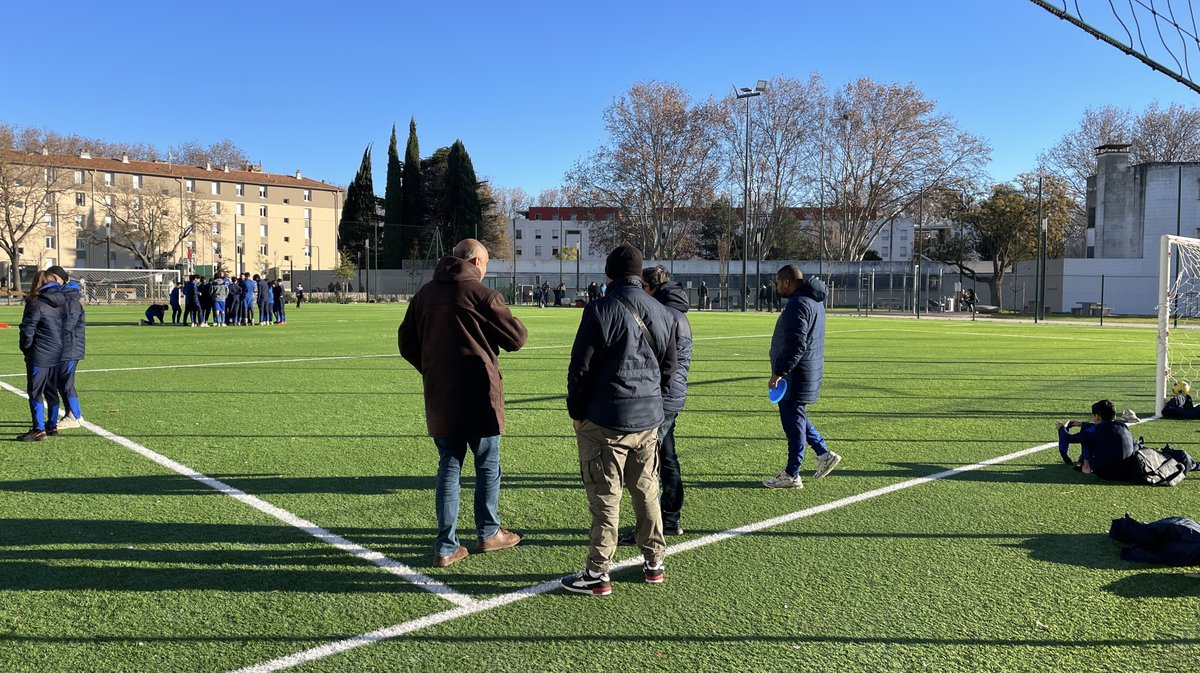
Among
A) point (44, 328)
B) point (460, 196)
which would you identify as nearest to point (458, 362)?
point (44, 328)

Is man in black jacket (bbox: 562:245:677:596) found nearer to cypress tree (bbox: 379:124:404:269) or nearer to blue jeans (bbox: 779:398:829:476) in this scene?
blue jeans (bbox: 779:398:829:476)

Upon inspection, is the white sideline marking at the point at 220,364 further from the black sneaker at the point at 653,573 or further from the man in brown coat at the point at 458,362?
the black sneaker at the point at 653,573

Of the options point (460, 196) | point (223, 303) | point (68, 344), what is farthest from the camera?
point (460, 196)

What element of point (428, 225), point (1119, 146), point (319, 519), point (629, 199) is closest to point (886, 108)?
point (1119, 146)

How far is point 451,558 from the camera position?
4625 millimetres

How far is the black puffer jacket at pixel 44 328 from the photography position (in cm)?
784

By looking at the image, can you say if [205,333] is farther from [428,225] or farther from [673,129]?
[428,225]

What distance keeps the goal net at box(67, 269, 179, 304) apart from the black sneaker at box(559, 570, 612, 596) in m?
50.4

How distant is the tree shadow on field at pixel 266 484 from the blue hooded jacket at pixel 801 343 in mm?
1837

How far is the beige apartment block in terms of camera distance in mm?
74062

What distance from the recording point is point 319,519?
546cm

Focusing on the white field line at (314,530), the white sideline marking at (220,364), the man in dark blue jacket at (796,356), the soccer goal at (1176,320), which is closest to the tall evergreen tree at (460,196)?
the soccer goal at (1176,320)

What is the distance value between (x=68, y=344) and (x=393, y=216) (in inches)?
3171

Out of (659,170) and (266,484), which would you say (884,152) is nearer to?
(659,170)
